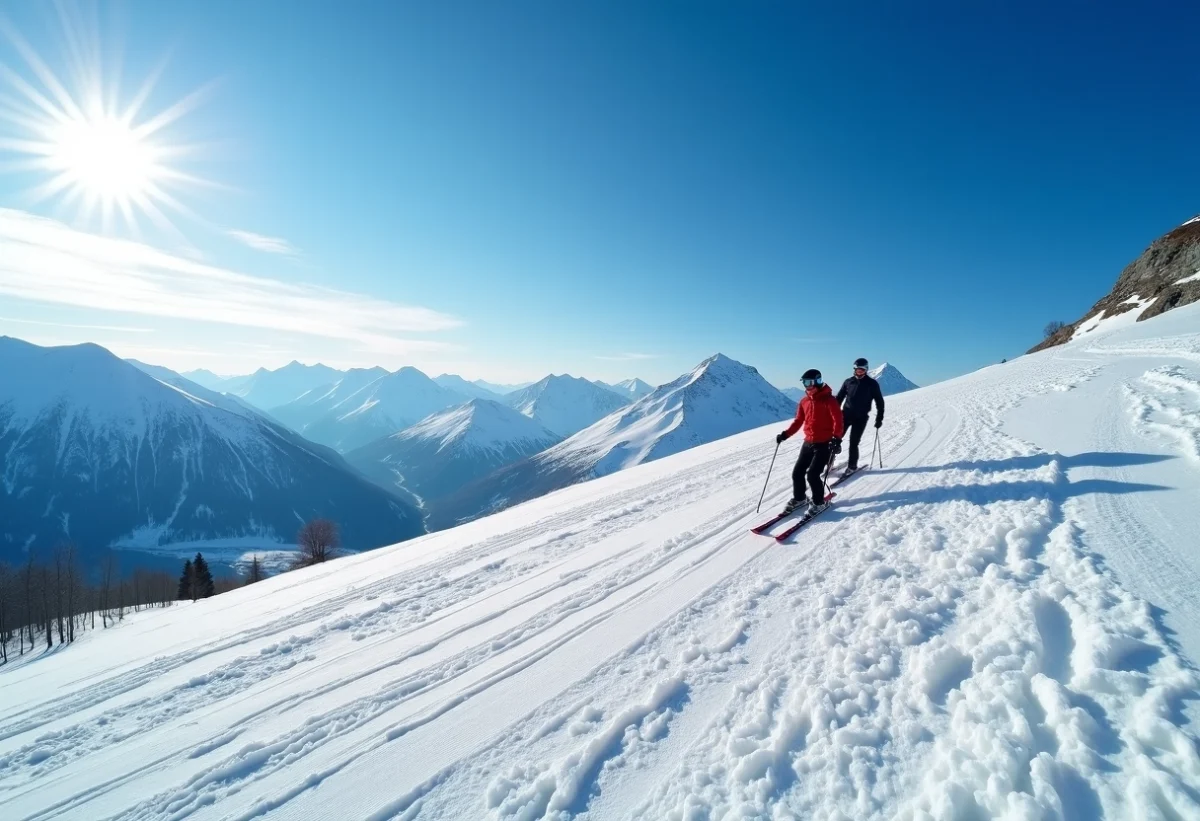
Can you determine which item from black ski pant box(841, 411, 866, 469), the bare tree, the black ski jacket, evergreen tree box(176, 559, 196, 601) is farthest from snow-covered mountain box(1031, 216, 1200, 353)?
evergreen tree box(176, 559, 196, 601)

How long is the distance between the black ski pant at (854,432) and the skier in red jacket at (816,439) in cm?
219

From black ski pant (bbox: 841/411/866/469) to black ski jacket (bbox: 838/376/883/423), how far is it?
65 millimetres

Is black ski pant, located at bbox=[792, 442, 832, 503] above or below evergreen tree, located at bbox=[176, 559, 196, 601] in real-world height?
above

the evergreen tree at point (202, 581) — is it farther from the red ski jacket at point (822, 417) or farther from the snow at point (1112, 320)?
the snow at point (1112, 320)

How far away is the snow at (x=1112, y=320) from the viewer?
159 ft

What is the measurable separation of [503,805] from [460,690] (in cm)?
164

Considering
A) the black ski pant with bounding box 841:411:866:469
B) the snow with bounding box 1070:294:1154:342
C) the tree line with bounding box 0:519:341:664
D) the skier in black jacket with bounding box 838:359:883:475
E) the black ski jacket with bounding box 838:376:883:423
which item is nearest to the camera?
the black ski pant with bounding box 841:411:866:469

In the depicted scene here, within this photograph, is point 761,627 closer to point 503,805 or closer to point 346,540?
point 503,805

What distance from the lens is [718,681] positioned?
13.8 ft

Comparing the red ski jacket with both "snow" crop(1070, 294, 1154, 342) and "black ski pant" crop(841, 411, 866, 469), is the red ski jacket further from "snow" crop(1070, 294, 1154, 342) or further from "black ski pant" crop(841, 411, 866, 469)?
"snow" crop(1070, 294, 1154, 342)

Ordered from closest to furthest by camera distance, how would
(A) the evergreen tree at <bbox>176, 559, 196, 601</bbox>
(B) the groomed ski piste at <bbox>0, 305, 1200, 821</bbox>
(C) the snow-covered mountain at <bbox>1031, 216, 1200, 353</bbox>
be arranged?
(B) the groomed ski piste at <bbox>0, 305, 1200, 821</bbox> → (C) the snow-covered mountain at <bbox>1031, 216, 1200, 353</bbox> → (A) the evergreen tree at <bbox>176, 559, 196, 601</bbox>

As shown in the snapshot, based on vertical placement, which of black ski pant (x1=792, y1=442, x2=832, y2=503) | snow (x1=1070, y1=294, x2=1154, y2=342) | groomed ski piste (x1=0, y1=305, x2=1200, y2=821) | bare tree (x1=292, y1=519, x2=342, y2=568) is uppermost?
snow (x1=1070, y1=294, x2=1154, y2=342)

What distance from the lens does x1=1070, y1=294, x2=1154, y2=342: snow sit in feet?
159

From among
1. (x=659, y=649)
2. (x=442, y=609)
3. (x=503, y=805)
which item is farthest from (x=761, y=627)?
(x=442, y=609)
